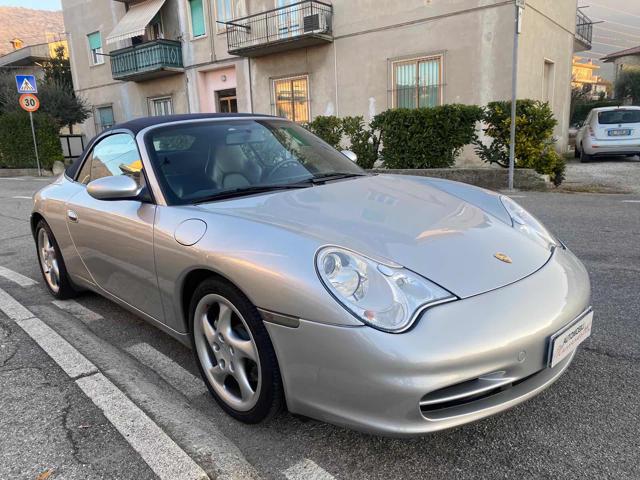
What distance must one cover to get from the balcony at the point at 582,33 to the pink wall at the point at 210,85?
13.2 metres

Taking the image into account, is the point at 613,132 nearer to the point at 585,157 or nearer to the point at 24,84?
the point at 585,157

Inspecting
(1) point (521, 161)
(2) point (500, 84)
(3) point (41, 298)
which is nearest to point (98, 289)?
(3) point (41, 298)

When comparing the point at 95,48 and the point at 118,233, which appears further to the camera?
the point at 95,48

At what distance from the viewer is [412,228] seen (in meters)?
2.17

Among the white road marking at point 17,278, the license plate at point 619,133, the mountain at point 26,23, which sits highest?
the mountain at point 26,23

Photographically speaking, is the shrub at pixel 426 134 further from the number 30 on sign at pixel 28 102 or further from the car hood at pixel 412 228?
the number 30 on sign at pixel 28 102

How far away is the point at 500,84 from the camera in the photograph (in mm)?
12664

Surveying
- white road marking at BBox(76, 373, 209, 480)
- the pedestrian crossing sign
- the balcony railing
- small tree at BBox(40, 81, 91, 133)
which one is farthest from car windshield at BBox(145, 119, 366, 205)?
small tree at BBox(40, 81, 91, 133)

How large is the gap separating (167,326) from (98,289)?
1.01 m

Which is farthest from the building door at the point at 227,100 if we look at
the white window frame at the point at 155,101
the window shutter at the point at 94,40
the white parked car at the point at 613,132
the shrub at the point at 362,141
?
the white parked car at the point at 613,132

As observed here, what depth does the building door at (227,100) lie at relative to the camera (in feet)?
64.1

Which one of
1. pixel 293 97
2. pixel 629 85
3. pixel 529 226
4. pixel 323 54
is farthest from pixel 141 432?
pixel 629 85

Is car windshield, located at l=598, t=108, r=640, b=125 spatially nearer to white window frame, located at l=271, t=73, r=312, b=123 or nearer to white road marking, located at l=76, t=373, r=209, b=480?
white window frame, located at l=271, t=73, r=312, b=123

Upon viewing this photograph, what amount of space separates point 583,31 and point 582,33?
0.92 ft
